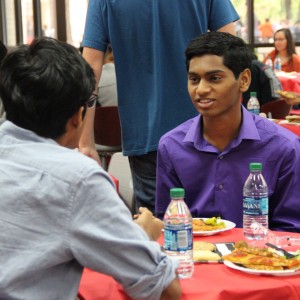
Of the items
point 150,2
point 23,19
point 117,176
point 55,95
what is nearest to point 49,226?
point 55,95

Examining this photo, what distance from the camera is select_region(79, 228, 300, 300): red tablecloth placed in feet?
5.46

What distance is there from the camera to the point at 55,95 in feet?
4.94

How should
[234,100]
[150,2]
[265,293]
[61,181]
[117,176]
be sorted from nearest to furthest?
1. [61,181]
2. [265,293]
3. [234,100]
4. [150,2]
5. [117,176]

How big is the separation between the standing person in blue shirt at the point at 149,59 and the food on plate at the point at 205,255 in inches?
40.3

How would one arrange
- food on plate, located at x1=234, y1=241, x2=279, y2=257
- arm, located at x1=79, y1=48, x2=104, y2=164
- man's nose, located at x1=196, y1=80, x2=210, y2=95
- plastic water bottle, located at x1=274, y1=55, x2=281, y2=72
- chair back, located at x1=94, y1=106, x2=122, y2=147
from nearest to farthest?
food on plate, located at x1=234, y1=241, x2=279, y2=257
man's nose, located at x1=196, y1=80, x2=210, y2=95
arm, located at x1=79, y1=48, x2=104, y2=164
chair back, located at x1=94, y1=106, x2=122, y2=147
plastic water bottle, located at x1=274, y1=55, x2=281, y2=72

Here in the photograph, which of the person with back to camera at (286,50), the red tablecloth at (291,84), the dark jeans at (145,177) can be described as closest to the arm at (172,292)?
the dark jeans at (145,177)

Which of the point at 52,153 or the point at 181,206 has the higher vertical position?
the point at 52,153

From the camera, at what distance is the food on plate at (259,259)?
70.6 inches

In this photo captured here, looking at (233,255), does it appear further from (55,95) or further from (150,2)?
(150,2)

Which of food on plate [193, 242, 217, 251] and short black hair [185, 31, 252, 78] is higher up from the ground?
short black hair [185, 31, 252, 78]

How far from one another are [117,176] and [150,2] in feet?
4.83

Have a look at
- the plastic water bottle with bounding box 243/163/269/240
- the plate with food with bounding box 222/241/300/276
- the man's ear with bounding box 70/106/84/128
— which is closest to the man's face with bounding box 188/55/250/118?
the plastic water bottle with bounding box 243/163/269/240

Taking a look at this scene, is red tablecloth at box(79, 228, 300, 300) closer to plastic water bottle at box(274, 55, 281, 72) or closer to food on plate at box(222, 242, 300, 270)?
food on plate at box(222, 242, 300, 270)

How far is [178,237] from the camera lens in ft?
5.87
